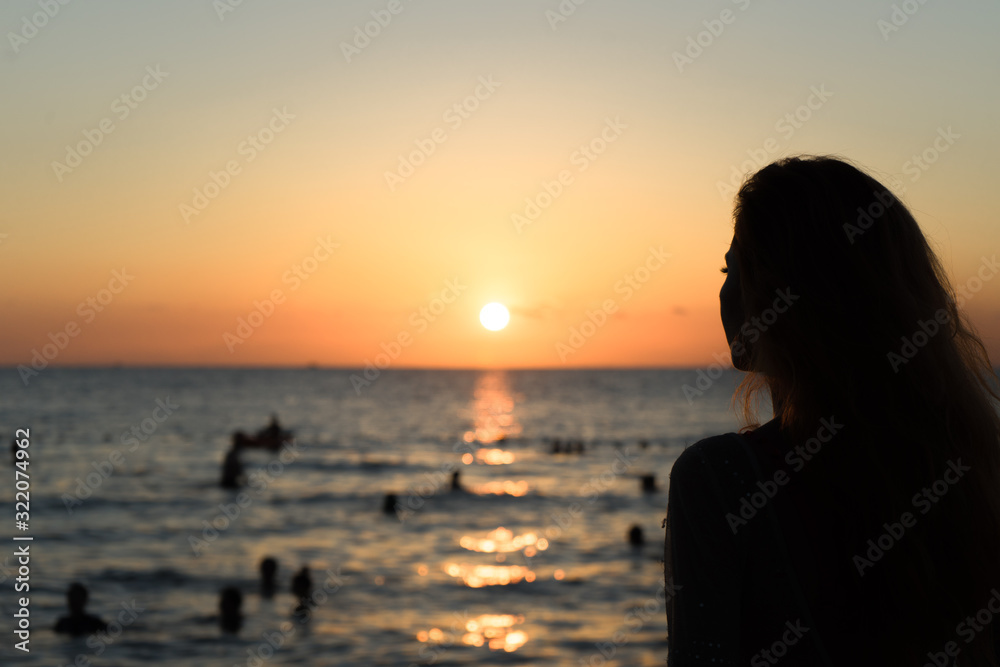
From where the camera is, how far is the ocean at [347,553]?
13016 millimetres

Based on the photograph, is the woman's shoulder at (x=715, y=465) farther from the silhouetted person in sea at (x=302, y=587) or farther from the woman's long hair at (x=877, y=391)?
the silhouetted person in sea at (x=302, y=587)

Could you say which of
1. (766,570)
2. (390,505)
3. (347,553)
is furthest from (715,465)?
(390,505)

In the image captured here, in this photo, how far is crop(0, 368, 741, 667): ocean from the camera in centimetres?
1302

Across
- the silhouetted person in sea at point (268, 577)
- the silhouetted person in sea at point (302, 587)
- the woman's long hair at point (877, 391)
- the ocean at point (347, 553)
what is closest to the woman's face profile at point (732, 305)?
the woman's long hair at point (877, 391)

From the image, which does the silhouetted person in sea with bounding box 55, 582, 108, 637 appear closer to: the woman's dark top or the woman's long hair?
the woman's dark top

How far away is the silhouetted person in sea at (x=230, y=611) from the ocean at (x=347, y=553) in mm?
166

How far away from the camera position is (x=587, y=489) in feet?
108

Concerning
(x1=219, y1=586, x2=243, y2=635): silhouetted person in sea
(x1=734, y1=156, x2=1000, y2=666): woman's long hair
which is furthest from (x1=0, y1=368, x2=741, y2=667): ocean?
(x1=734, y1=156, x2=1000, y2=666): woman's long hair

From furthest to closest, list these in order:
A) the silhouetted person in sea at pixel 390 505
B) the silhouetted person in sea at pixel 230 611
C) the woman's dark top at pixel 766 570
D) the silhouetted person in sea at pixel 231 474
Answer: the silhouetted person in sea at pixel 231 474 < the silhouetted person in sea at pixel 390 505 < the silhouetted person in sea at pixel 230 611 < the woman's dark top at pixel 766 570

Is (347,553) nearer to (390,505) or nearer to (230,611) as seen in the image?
(230,611)

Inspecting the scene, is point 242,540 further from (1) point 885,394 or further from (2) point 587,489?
(1) point 885,394

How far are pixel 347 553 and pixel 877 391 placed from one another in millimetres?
19594

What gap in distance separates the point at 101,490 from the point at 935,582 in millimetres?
32811

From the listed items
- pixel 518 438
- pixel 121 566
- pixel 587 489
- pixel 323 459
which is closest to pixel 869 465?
pixel 121 566
